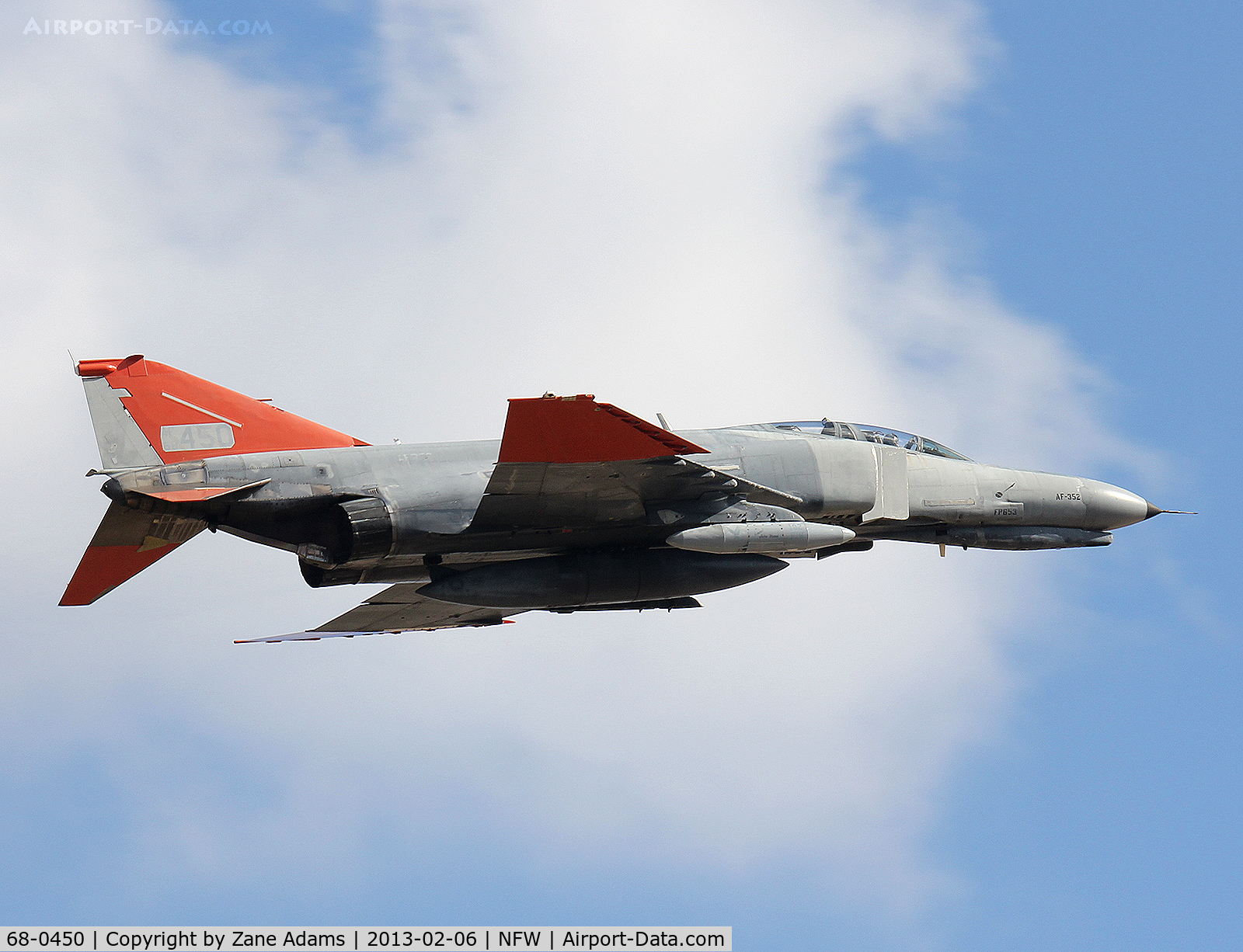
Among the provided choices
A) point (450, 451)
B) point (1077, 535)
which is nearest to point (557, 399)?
point (450, 451)

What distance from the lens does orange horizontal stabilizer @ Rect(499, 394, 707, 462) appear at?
18922mm

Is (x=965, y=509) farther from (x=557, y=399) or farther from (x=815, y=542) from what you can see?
(x=557, y=399)

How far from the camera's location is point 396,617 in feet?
84.9

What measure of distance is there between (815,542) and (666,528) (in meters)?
2.23

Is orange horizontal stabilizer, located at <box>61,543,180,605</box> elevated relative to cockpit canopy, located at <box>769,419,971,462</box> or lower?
lower

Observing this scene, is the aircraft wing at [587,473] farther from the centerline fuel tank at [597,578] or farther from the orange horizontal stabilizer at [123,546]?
the orange horizontal stabilizer at [123,546]

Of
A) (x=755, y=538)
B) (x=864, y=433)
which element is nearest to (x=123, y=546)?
(x=755, y=538)

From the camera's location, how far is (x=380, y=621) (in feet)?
84.8

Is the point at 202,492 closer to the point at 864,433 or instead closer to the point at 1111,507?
the point at 864,433

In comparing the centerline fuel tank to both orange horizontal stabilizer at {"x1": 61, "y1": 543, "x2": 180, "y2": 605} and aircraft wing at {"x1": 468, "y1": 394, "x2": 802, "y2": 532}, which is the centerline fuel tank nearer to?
aircraft wing at {"x1": 468, "y1": 394, "x2": 802, "y2": 532}

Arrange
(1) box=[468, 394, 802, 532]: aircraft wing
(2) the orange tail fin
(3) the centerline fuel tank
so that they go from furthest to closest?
(3) the centerline fuel tank, (2) the orange tail fin, (1) box=[468, 394, 802, 532]: aircraft wing

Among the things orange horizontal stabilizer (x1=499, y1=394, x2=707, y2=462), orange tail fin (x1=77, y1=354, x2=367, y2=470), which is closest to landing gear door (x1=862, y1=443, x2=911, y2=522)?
orange horizontal stabilizer (x1=499, y1=394, x2=707, y2=462)

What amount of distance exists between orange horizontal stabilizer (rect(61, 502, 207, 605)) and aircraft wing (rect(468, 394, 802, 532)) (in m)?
4.16

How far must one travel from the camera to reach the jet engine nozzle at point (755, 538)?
2170 cm
